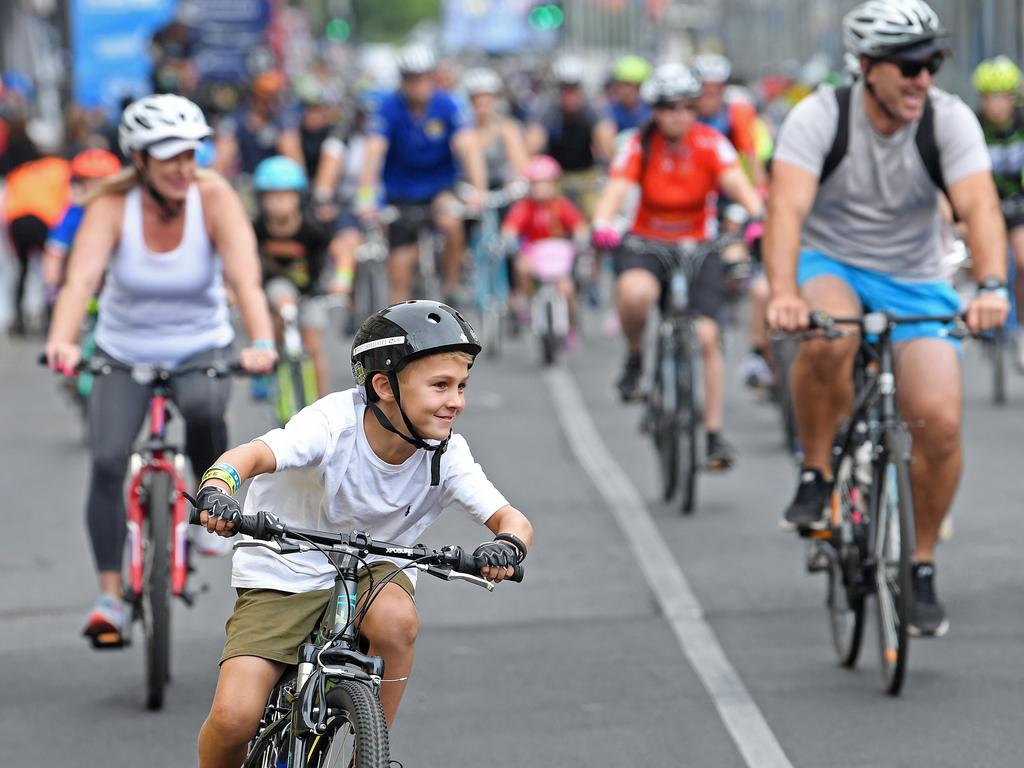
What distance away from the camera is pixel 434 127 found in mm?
16391

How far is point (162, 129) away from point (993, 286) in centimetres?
286

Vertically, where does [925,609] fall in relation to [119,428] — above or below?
below

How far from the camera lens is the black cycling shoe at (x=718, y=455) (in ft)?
35.5

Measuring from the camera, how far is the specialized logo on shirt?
16359mm

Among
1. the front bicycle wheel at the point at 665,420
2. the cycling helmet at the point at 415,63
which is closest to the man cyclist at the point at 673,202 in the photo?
the front bicycle wheel at the point at 665,420

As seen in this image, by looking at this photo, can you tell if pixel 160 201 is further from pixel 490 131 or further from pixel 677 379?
pixel 490 131

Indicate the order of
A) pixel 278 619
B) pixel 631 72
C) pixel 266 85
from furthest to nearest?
1. pixel 631 72
2. pixel 266 85
3. pixel 278 619

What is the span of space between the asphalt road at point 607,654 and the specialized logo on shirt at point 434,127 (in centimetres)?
486

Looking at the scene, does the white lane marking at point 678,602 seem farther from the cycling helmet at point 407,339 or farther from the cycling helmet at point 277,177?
the cycling helmet at point 277,177

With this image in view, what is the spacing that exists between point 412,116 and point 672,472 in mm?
6268

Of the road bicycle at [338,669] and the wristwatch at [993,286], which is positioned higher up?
the wristwatch at [993,286]

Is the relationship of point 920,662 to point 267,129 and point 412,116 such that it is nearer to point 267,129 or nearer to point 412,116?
point 412,116

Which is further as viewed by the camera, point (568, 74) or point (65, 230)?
point (568, 74)

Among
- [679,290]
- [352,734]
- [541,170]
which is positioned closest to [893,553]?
[352,734]
